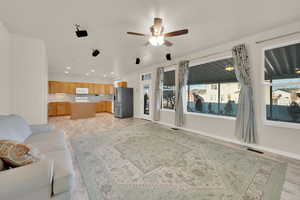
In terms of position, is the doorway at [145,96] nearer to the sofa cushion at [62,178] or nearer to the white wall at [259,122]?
the white wall at [259,122]

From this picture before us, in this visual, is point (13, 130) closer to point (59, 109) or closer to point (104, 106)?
point (59, 109)

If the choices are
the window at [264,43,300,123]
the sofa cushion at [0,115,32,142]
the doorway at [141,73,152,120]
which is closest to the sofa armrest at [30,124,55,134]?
the sofa cushion at [0,115,32,142]

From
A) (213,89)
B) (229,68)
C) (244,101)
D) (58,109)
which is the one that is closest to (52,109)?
(58,109)

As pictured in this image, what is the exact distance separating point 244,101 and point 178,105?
185 cm

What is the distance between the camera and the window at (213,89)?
10.7 ft

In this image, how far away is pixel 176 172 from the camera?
71.8 inches

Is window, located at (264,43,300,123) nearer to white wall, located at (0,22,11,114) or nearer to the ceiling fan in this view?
the ceiling fan

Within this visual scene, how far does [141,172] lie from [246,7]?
3.06 meters

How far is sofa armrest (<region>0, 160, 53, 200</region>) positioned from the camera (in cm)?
88

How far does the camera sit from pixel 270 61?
2658mm

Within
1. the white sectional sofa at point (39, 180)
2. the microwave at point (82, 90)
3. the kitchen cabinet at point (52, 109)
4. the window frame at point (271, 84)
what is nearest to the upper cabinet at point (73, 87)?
the microwave at point (82, 90)

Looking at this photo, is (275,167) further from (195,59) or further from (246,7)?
(195,59)

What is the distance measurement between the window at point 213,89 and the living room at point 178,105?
29 millimetres

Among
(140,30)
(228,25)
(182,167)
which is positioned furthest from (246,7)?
(182,167)
